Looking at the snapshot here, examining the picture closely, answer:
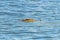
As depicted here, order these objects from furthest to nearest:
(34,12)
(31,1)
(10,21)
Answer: (31,1) → (34,12) → (10,21)

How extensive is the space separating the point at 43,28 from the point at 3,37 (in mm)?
898

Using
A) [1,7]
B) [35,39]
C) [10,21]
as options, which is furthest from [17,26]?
[1,7]

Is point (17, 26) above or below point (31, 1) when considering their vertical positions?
below

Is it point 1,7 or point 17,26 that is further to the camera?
point 1,7

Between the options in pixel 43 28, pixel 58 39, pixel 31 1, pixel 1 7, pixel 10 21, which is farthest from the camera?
pixel 31 1

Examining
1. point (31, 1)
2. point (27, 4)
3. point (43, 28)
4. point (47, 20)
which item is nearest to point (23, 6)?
point (27, 4)

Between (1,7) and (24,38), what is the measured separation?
2719mm

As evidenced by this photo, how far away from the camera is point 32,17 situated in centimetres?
638

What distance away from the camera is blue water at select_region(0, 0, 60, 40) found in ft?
16.6

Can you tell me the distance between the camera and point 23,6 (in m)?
7.61

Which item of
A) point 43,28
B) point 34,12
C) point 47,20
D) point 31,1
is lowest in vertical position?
point 43,28

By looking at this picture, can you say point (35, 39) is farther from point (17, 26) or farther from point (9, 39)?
point (17, 26)

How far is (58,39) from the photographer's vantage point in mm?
4820

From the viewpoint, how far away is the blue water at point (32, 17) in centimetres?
507
